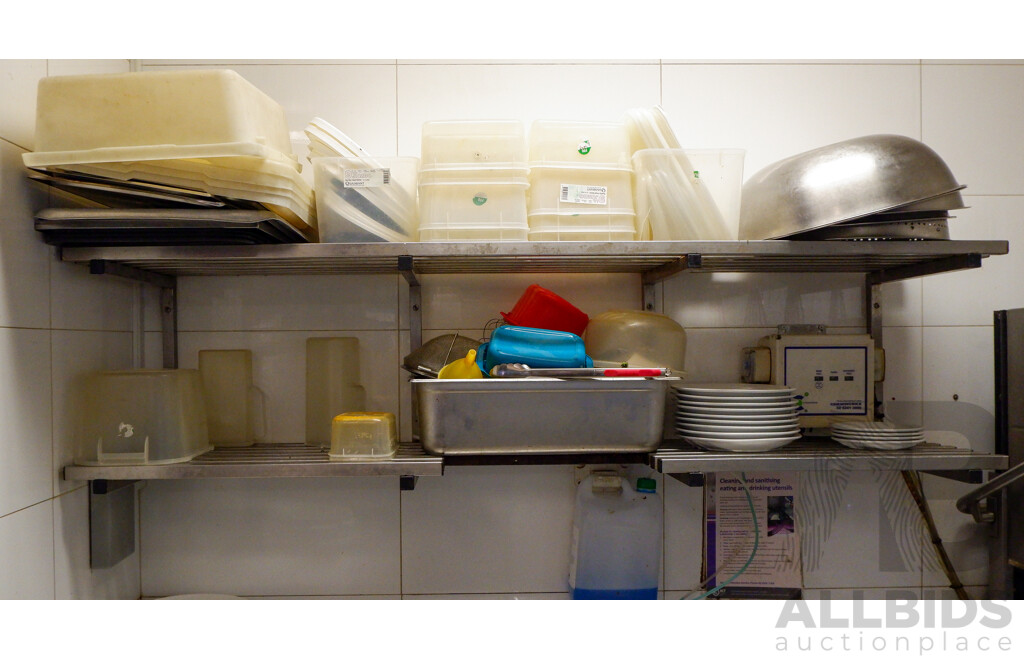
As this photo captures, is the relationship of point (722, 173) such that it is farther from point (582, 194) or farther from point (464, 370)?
point (464, 370)

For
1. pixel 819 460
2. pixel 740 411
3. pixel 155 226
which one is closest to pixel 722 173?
pixel 740 411

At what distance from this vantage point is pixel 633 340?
1.31 meters

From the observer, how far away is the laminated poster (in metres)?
1.51

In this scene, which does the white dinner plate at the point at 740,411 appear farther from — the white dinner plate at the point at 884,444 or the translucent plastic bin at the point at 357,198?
the translucent plastic bin at the point at 357,198

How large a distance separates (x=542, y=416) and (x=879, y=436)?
74cm

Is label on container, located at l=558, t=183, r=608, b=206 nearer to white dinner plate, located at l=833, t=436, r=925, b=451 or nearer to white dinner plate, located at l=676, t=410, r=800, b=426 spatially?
white dinner plate, located at l=676, t=410, r=800, b=426

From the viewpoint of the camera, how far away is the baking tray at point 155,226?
42.6 inches

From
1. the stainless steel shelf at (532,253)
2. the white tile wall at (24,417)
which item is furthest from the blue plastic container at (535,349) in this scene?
the white tile wall at (24,417)

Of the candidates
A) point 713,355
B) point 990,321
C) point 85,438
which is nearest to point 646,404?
point 713,355

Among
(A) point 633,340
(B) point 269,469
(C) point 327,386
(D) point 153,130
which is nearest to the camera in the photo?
(D) point 153,130

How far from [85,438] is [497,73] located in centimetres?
126

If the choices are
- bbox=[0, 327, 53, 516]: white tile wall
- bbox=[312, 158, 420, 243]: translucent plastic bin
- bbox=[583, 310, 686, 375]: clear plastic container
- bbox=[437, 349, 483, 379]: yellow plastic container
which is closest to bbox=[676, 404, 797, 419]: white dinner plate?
bbox=[583, 310, 686, 375]: clear plastic container

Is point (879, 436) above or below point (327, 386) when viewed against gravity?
below
